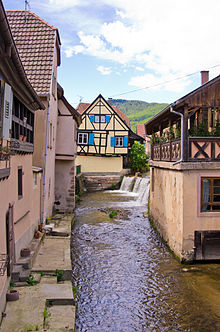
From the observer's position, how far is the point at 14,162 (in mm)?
7855

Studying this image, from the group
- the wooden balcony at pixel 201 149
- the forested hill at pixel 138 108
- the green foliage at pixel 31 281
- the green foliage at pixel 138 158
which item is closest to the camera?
the green foliage at pixel 31 281

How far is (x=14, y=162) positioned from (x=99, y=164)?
85.1 ft

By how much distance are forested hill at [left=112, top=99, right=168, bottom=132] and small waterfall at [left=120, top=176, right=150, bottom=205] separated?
257 ft

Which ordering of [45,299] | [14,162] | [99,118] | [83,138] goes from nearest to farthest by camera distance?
[45,299], [14,162], [99,118], [83,138]

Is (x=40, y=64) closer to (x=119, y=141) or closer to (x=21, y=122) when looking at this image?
(x=21, y=122)

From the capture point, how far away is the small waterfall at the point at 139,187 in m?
22.9

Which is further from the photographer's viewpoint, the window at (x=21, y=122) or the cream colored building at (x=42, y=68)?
the cream colored building at (x=42, y=68)

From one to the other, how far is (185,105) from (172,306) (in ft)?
17.6

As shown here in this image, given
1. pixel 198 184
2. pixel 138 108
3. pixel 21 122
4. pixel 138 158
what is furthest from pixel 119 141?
pixel 138 108

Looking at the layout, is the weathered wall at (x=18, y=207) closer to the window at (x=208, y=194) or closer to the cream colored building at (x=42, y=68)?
the cream colored building at (x=42, y=68)

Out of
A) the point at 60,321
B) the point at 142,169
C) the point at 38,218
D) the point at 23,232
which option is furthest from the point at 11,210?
the point at 142,169

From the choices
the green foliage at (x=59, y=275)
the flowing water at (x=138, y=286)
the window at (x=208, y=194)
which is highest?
the window at (x=208, y=194)

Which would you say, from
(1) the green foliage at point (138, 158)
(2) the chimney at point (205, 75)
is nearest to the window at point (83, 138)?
(1) the green foliage at point (138, 158)

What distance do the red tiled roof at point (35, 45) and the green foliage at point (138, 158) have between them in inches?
813
